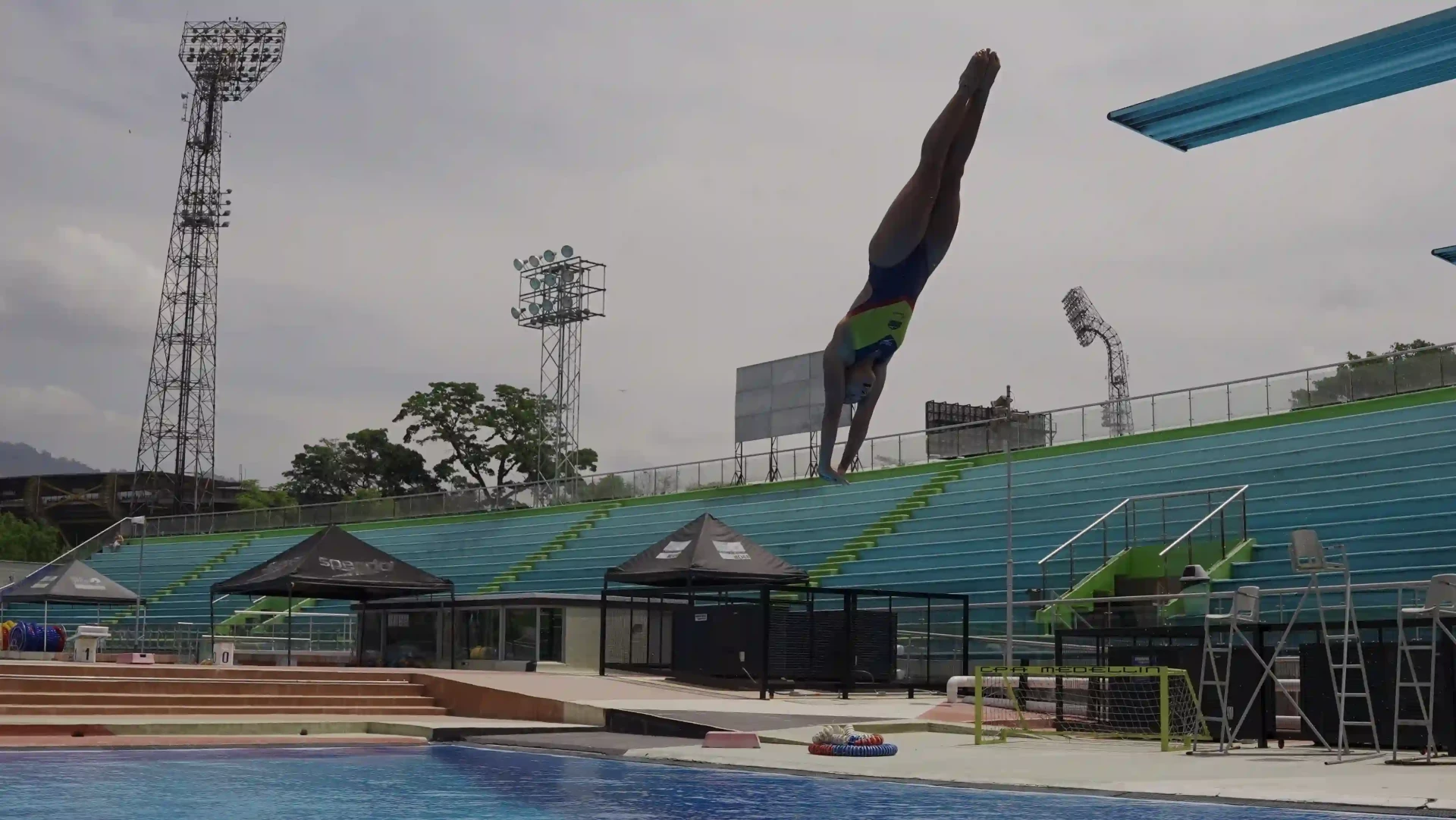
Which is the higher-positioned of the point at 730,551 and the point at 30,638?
the point at 730,551

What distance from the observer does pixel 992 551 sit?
1134 inches

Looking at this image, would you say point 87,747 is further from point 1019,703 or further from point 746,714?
point 1019,703

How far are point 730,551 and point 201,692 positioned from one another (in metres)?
8.21

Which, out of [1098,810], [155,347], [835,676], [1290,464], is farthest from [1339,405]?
[155,347]

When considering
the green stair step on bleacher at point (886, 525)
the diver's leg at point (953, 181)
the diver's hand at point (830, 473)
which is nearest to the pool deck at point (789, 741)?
the diver's hand at point (830, 473)

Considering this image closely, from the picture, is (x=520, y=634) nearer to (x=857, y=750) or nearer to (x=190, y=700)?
(x=190, y=700)

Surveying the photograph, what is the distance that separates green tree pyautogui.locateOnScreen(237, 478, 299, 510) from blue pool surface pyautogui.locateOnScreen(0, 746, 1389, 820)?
65946 mm

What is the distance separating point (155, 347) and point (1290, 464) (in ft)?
162

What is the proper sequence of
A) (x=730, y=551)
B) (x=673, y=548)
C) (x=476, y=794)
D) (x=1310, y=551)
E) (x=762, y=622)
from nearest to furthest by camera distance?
(x=476, y=794), (x=1310, y=551), (x=762, y=622), (x=730, y=551), (x=673, y=548)

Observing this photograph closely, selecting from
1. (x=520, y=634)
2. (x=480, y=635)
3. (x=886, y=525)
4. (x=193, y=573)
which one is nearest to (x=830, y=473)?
(x=520, y=634)

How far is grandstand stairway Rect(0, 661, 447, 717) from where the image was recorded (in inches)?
754

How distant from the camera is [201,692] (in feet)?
66.9

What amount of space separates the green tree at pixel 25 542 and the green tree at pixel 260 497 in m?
11.0

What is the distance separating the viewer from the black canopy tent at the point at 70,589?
1125 inches
